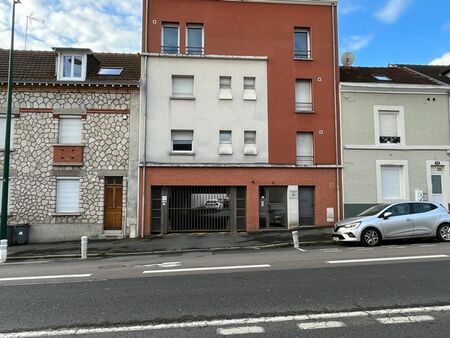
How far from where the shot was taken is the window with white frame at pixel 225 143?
63.2ft

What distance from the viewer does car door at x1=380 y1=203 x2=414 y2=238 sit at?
13130 millimetres

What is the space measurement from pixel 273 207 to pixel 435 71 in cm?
1475

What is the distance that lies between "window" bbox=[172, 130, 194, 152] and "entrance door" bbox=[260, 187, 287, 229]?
14.0 ft

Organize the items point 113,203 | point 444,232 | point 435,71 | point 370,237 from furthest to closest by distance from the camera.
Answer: point 435,71
point 113,203
point 444,232
point 370,237

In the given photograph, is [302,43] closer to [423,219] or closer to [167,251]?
[423,219]

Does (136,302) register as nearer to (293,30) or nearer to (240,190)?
(240,190)

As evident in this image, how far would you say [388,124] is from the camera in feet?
66.4

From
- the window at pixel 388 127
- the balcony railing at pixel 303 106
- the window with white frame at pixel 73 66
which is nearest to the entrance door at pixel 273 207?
the balcony railing at pixel 303 106

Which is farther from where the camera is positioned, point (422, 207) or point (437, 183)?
point (437, 183)

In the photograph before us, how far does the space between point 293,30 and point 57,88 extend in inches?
480

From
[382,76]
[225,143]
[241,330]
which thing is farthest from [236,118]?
[241,330]

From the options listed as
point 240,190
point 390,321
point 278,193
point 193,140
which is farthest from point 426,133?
point 390,321

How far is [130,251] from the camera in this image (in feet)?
46.3

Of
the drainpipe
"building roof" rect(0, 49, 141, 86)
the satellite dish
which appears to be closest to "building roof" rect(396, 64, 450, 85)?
the satellite dish
